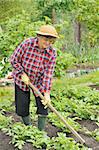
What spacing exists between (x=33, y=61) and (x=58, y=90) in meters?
2.73

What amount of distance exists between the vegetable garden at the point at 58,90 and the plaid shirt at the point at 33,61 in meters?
0.66

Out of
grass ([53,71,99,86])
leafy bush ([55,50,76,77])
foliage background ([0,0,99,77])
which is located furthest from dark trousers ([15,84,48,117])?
foliage background ([0,0,99,77])

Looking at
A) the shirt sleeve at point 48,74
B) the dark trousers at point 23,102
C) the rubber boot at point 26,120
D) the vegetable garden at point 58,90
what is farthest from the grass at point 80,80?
the shirt sleeve at point 48,74

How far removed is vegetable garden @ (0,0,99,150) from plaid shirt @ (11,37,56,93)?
2.17 ft

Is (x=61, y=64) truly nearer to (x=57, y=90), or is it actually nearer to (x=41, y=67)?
(x=57, y=90)

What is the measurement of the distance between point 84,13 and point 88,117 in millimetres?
7681

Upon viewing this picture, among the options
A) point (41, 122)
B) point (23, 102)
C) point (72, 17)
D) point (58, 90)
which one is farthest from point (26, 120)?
point (72, 17)

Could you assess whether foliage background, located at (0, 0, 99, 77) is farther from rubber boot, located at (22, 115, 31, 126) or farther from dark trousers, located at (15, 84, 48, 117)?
dark trousers, located at (15, 84, 48, 117)

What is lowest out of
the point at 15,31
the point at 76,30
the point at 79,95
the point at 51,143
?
the point at 76,30

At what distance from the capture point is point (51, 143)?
5.21 m

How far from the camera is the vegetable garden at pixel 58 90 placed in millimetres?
5324

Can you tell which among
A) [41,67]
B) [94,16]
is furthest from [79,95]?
[94,16]

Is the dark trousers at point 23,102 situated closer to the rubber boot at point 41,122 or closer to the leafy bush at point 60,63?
the rubber boot at point 41,122

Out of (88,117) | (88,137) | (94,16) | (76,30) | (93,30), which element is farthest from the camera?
(76,30)
